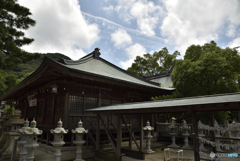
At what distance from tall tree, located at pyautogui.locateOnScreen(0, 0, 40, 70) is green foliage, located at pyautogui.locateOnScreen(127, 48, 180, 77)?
1074 inches

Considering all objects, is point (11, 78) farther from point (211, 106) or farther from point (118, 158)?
point (211, 106)

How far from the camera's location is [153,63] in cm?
4044

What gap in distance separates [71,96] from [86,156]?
3.57m

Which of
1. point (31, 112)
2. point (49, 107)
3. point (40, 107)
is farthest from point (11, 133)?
point (31, 112)

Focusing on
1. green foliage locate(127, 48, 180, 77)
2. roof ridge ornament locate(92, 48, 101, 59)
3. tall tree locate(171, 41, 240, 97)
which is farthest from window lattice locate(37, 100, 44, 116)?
green foliage locate(127, 48, 180, 77)

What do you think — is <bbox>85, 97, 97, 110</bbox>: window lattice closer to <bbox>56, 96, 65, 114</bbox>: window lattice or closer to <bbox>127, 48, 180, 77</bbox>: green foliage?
<bbox>56, 96, 65, 114</bbox>: window lattice

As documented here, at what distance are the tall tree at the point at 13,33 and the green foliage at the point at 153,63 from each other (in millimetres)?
27277

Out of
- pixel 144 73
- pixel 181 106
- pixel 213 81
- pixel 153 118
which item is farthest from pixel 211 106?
pixel 144 73

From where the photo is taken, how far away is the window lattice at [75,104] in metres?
9.98

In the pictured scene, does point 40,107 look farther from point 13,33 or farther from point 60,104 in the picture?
point 13,33

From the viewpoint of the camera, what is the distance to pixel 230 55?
12859mm

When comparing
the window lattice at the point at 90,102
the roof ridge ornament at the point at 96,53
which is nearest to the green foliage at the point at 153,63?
the roof ridge ornament at the point at 96,53

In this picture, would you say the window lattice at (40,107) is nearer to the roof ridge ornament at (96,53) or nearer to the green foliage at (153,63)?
the roof ridge ornament at (96,53)

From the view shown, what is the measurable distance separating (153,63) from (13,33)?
105 ft
